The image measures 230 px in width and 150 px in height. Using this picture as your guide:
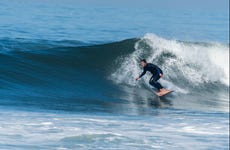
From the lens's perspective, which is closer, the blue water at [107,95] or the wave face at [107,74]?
the blue water at [107,95]

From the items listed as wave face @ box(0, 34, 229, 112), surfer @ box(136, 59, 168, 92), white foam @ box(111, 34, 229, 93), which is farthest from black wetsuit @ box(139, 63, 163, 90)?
white foam @ box(111, 34, 229, 93)

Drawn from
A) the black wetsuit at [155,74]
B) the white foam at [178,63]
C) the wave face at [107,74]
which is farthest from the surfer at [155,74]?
the white foam at [178,63]

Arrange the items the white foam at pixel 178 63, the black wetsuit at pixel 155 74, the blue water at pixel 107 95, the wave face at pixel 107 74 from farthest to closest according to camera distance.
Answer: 1. the white foam at pixel 178 63
2. the black wetsuit at pixel 155 74
3. the wave face at pixel 107 74
4. the blue water at pixel 107 95

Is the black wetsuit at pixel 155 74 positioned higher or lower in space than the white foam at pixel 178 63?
lower

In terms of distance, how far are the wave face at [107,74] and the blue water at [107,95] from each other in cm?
3

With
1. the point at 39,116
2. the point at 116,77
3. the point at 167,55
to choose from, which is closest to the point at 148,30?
the point at 167,55

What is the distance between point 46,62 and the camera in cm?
2261

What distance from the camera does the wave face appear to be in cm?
1800

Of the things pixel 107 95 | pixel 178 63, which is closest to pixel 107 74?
pixel 107 95

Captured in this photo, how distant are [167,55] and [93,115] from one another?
9845 mm

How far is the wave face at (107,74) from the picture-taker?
18.0m

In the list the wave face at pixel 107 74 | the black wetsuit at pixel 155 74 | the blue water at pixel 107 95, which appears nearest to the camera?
the blue water at pixel 107 95

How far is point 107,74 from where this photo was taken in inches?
870

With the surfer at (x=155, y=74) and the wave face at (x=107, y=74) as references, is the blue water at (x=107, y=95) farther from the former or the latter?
the surfer at (x=155, y=74)
